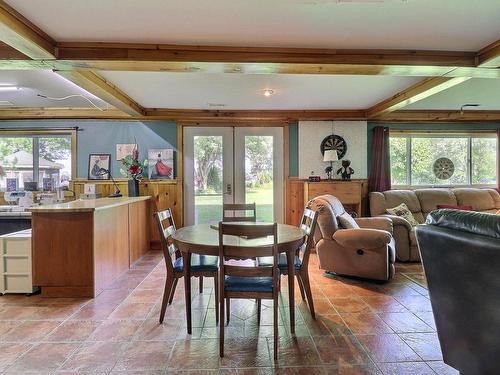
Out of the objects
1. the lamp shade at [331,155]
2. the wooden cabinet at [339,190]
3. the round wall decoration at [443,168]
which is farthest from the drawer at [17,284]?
the round wall decoration at [443,168]

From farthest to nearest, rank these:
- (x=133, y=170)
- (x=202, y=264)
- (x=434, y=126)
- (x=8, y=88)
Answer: (x=434, y=126) → (x=133, y=170) → (x=8, y=88) → (x=202, y=264)

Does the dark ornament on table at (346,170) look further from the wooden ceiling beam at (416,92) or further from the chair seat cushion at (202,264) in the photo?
the chair seat cushion at (202,264)

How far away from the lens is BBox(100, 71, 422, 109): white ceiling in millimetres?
3385

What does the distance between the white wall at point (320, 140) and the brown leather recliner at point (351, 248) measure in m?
1.57

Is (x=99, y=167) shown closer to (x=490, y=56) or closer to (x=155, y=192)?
(x=155, y=192)

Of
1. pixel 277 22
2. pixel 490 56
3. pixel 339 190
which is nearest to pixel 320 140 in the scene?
pixel 339 190

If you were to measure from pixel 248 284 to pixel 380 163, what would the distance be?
410cm

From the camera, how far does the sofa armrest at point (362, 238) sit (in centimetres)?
326

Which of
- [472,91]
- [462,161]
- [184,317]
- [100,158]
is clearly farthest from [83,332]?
[462,161]

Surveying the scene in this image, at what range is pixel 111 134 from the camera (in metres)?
5.14

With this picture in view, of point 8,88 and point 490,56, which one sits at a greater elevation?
point 8,88

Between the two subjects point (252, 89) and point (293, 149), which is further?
point (293, 149)

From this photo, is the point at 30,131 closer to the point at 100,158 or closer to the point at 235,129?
the point at 100,158

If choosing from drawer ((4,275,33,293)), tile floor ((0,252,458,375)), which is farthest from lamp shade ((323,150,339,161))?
drawer ((4,275,33,293))
